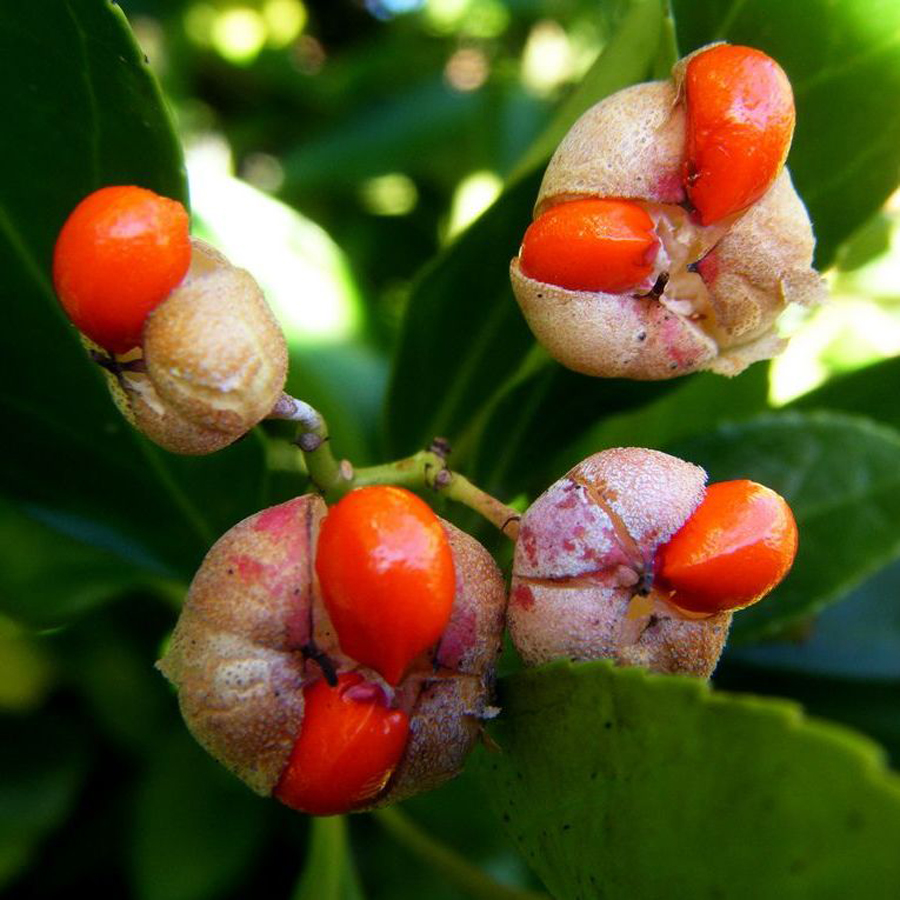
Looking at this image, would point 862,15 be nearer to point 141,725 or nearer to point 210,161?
point 141,725

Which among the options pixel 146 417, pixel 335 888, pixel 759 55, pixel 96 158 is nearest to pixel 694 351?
pixel 759 55

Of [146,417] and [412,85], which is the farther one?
[412,85]

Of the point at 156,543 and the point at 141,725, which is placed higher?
the point at 156,543

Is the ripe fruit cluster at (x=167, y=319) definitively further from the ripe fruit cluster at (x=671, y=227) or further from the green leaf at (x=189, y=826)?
the green leaf at (x=189, y=826)

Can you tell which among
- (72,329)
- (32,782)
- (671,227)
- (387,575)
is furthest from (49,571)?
(671,227)

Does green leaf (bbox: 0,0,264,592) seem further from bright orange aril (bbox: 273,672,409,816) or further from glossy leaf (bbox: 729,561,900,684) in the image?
glossy leaf (bbox: 729,561,900,684)

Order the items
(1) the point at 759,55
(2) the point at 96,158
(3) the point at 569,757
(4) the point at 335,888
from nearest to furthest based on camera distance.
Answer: (3) the point at 569,757
(1) the point at 759,55
(2) the point at 96,158
(4) the point at 335,888
